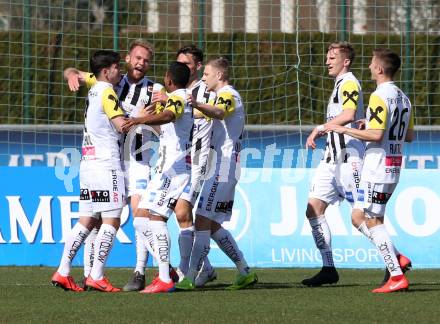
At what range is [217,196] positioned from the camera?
11.6m

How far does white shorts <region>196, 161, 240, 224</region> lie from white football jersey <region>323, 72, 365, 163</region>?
115cm

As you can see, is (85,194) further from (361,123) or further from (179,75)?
(361,123)

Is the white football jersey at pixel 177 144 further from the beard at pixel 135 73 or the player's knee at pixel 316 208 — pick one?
the player's knee at pixel 316 208

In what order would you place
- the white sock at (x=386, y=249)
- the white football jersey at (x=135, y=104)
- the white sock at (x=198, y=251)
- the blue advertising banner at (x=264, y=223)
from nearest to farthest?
1. the white sock at (x=386, y=249)
2. the white sock at (x=198, y=251)
3. the white football jersey at (x=135, y=104)
4. the blue advertising banner at (x=264, y=223)

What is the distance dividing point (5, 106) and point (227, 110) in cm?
800

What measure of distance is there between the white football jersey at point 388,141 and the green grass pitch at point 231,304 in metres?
1.12

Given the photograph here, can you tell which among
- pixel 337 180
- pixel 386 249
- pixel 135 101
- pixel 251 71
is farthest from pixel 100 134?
pixel 251 71

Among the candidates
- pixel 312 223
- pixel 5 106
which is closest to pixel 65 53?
pixel 5 106

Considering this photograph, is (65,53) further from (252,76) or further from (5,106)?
(252,76)

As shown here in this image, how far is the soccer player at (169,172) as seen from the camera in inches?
420

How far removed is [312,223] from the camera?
1211 centimetres

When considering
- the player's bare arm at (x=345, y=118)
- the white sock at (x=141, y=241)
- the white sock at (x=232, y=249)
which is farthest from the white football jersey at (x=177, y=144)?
the player's bare arm at (x=345, y=118)

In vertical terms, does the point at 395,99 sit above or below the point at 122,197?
above

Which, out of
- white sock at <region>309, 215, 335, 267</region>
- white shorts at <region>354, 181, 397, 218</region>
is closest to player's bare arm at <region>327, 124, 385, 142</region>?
white shorts at <region>354, 181, 397, 218</region>
